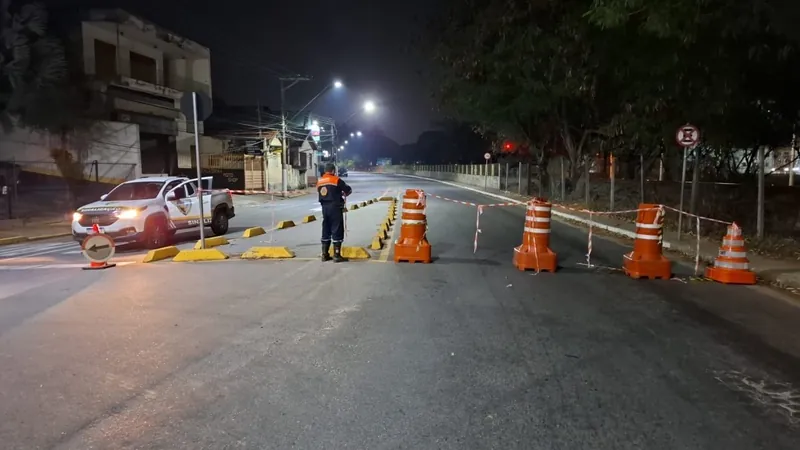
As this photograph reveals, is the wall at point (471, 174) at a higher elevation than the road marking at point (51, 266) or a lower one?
higher

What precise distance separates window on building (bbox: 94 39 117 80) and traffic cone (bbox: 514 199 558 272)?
26.7 metres

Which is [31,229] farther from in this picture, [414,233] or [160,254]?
[414,233]

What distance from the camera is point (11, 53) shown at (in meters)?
21.4

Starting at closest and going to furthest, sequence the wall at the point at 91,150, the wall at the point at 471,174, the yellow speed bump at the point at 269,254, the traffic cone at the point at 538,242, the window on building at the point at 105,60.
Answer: the traffic cone at the point at 538,242 → the yellow speed bump at the point at 269,254 → the wall at the point at 91,150 → the window on building at the point at 105,60 → the wall at the point at 471,174

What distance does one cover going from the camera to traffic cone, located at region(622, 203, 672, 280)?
926 cm

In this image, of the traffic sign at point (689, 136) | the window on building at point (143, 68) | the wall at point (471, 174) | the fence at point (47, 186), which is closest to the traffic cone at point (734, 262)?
the traffic sign at point (689, 136)

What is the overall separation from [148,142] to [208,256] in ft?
87.5

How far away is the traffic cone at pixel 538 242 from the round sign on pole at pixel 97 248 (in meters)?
7.22

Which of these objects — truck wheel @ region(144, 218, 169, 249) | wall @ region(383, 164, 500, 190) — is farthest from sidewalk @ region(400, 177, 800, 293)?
wall @ region(383, 164, 500, 190)

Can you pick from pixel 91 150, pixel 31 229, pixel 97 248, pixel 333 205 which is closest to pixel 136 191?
pixel 97 248

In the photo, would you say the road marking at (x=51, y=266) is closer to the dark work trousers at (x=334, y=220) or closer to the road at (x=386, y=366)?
the road at (x=386, y=366)

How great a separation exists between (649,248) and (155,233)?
1042 cm

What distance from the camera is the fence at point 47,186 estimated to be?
2106 centimetres

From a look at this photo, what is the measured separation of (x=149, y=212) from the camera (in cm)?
1305
